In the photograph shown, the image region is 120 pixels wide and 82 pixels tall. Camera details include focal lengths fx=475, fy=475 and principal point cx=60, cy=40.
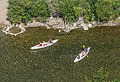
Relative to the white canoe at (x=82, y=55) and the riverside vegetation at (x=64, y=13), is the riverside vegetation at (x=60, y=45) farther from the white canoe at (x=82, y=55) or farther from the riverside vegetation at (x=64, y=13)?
the white canoe at (x=82, y=55)

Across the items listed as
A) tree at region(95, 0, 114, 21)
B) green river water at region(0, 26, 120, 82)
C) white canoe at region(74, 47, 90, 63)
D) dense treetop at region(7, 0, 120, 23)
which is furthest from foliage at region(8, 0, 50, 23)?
white canoe at region(74, 47, 90, 63)

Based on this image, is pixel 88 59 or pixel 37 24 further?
pixel 37 24

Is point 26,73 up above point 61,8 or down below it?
below

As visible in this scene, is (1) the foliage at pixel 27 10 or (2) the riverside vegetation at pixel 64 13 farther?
(1) the foliage at pixel 27 10

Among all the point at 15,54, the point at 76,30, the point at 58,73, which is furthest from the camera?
the point at 76,30

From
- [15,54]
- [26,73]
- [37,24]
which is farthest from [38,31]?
[26,73]

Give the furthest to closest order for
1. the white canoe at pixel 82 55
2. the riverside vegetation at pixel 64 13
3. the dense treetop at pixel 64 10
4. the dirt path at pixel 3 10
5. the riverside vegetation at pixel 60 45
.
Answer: the dirt path at pixel 3 10 → the riverside vegetation at pixel 64 13 → the dense treetop at pixel 64 10 → the white canoe at pixel 82 55 → the riverside vegetation at pixel 60 45

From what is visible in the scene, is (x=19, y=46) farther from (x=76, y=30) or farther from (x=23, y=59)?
(x=76, y=30)

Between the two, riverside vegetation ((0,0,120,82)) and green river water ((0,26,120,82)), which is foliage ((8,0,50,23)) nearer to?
riverside vegetation ((0,0,120,82))

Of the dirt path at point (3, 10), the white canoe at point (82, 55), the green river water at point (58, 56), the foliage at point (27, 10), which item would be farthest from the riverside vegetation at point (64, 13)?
the white canoe at point (82, 55)
